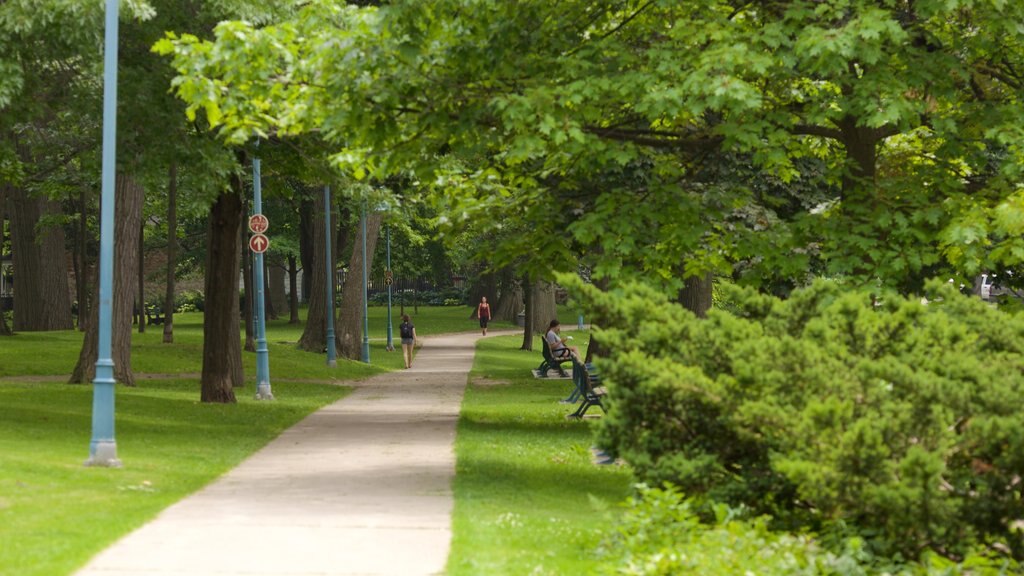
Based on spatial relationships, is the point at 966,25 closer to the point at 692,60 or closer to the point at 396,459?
the point at 692,60

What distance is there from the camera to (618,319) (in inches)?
466

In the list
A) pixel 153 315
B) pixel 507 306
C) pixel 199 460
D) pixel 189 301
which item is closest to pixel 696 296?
pixel 199 460

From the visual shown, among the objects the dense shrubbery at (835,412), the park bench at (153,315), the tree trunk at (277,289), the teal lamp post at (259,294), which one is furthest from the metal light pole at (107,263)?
the tree trunk at (277,289)

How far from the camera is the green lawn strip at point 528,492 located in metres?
10.2

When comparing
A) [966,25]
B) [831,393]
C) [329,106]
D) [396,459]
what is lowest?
[396,459]

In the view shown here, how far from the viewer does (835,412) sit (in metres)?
9.55

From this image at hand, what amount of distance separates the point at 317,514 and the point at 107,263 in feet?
17.2

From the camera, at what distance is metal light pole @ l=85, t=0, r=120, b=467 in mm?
16156

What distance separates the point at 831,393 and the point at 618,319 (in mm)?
2142

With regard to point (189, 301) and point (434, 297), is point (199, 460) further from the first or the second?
point (434, 297)

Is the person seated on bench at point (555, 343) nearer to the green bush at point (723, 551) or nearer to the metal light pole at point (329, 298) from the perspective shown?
the metal light pole at point (329, 298)

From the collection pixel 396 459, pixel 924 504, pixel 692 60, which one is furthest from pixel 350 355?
pixel 924 504

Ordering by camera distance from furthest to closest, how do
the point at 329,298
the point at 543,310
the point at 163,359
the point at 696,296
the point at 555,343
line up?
the point at 543,310, the point at 329,298, the point at 163,359, the point at 555,343, the point at 696,296

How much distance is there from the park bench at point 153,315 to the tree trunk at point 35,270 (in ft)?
51.1
